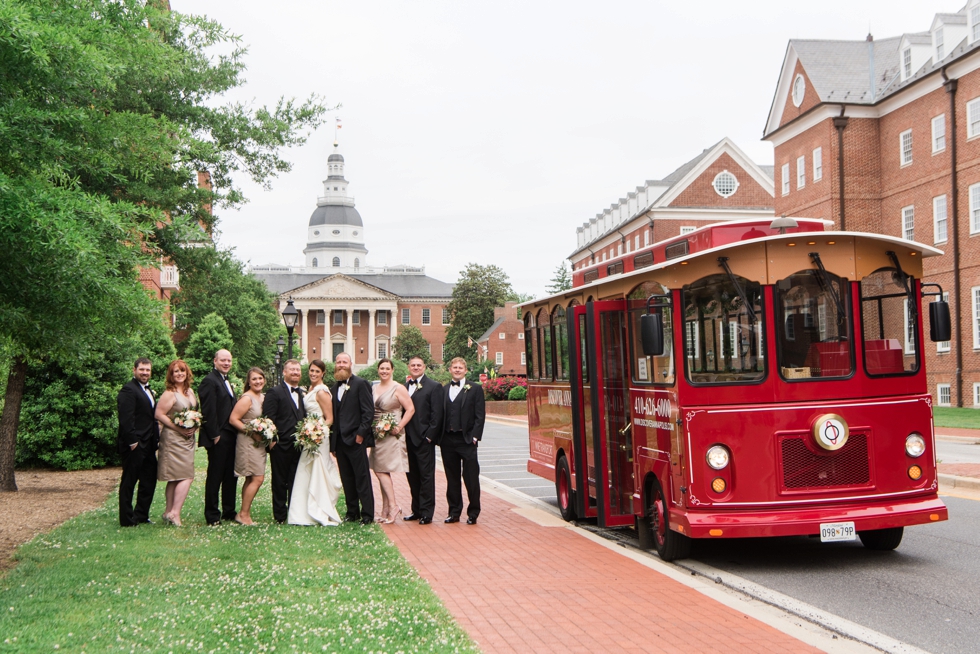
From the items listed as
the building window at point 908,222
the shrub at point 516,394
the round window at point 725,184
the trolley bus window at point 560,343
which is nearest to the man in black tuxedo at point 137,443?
the trolley bus window at point 560,343

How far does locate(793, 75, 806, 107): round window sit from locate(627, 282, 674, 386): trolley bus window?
1457 inches

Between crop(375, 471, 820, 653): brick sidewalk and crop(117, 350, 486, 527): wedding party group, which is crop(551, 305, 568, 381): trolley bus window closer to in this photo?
crop(117, 350, 486, 527): wedding party group

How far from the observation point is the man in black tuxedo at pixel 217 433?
11570 millimetres

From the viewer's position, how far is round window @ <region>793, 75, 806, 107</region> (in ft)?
143

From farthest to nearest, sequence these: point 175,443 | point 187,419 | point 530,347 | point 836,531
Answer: point 530,347
point 175,443
point 187,419
point 836,531

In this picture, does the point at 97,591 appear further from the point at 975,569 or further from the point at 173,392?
the point at 975,569

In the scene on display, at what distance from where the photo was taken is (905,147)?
1550 inches

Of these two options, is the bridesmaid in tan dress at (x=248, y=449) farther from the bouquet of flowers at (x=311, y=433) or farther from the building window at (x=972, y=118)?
the building window at (x=972, y=118)

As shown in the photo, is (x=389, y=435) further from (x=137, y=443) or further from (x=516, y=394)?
(x=516, y=394)

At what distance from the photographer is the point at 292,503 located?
11906mm

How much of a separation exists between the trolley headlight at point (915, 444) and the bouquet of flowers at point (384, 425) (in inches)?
227

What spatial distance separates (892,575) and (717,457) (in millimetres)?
1837

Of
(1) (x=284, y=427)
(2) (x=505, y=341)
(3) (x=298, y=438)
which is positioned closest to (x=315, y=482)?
(3) (x=298, y=438)

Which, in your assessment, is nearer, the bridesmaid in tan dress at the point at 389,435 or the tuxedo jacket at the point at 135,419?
the tuxedo jacket at the point at 135,419
